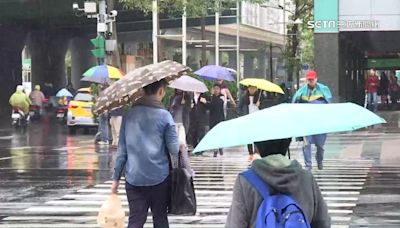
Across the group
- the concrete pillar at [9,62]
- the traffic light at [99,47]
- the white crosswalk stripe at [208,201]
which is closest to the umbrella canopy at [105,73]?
the traffic light at [99,47]

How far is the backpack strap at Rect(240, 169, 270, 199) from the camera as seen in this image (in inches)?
143

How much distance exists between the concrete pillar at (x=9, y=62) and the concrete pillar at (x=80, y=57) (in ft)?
31.7

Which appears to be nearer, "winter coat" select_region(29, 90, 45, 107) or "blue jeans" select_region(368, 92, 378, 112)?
"blue jeans" select_region(368, 92, 378, 112)

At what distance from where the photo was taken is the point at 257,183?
3682 mm

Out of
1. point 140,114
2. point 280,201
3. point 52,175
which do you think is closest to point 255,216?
point 280,201

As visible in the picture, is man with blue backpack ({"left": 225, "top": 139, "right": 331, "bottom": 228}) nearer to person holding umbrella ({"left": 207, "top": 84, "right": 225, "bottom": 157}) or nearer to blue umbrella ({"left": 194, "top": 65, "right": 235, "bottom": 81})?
person holding umbrella ({"left": 207, "top": 84, "right": 225, "bottom": 157})

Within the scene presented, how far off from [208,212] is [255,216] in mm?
6266

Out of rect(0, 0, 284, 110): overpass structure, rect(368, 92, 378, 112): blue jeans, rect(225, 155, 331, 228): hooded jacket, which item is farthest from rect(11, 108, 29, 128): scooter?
rect(225, 155, 331, 228): hooded jacket

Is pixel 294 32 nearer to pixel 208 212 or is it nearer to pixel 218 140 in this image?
pixel 208 212

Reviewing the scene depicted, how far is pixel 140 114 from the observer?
633 cm

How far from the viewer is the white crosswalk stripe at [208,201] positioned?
9.29 metres

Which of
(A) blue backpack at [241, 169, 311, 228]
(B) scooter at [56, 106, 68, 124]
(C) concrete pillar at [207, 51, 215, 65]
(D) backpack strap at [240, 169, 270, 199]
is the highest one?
(C) concrete pillar at [207, 51, 215, 65]

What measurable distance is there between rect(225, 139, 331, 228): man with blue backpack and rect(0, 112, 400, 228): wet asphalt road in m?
5.25

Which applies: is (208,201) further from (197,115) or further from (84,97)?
(84,97)
